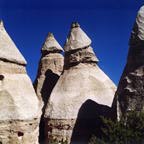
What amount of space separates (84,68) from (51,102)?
2.86 meters

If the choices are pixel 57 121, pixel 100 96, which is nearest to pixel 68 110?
pixel 57 121

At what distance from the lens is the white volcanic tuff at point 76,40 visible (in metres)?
26.3

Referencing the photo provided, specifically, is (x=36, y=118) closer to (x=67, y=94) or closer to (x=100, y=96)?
(x=67, y=94)

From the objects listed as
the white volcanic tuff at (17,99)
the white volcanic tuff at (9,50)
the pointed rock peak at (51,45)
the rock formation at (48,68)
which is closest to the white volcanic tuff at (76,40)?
the rock formation at (48,68)

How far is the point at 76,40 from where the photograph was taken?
26500mm

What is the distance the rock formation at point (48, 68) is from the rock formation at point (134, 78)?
6233 millimetres

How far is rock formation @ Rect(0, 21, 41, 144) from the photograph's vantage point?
21078 mm

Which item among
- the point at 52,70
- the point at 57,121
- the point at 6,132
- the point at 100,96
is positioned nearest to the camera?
the point at 6,132

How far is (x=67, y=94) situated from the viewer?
2450 cm

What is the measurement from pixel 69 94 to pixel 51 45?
6.05 m

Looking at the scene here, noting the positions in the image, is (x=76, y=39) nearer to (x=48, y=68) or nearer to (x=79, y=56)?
(x=79, y=56)

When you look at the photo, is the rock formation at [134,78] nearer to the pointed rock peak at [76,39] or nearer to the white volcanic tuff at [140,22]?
the white volcanic tuff at [140,22]

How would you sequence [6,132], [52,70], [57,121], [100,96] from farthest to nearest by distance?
[52,70] < [100,96] < [57,121] < [6,132]

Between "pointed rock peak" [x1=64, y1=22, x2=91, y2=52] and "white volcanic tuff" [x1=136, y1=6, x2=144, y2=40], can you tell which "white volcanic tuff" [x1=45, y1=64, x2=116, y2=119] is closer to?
"pointed rock peak" [x1=64, y1=22, x2=91, y2=52]
